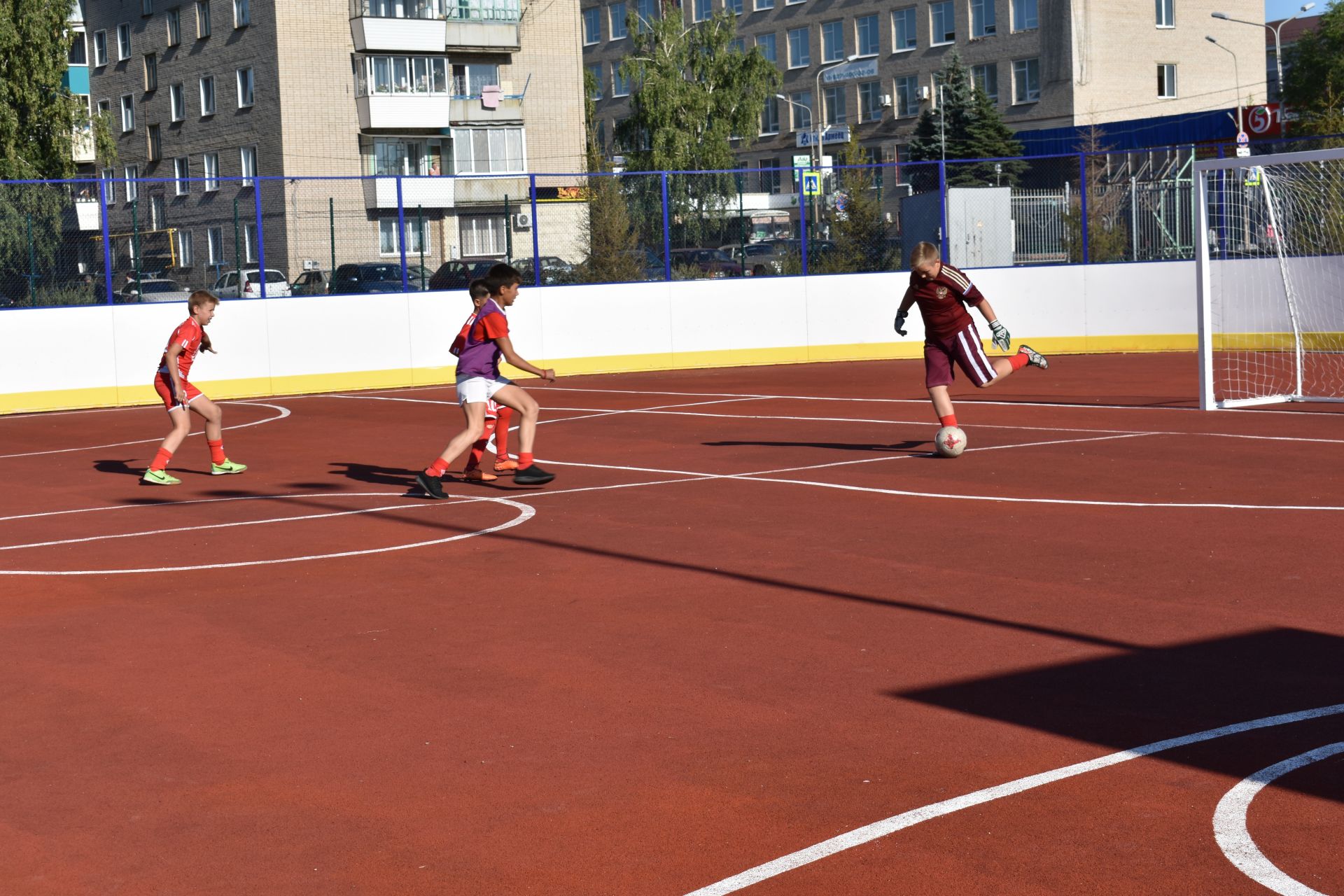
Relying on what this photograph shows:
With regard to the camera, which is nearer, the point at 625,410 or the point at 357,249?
the point at 625,410

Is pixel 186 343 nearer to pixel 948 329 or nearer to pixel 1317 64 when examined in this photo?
pixel 948 329

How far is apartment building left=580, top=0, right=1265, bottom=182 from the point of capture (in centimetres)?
7488

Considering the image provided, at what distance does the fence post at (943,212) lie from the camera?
28.6m

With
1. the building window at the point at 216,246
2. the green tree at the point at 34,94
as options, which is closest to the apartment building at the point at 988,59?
the green tree at the point at 34,94

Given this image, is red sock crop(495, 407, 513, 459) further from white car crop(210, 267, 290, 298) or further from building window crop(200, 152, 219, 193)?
building window crop(200, 152, 219, 193)

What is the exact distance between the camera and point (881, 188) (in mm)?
29188

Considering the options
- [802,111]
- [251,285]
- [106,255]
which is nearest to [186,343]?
[106,255]

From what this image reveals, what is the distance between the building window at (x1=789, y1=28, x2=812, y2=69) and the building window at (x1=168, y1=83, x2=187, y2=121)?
3626cm

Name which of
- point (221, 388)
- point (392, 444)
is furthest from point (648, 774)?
point (221, 388)

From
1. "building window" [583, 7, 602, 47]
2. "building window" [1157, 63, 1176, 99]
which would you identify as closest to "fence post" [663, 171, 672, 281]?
"building window" [1157, 63, 1176, 99]

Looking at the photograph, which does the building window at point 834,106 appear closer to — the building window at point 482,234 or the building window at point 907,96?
the building window at point 907,96

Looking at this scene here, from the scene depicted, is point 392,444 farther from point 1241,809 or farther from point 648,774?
point 1241,809

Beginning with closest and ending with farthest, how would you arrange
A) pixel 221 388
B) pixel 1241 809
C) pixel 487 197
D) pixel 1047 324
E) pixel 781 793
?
pixel 1241 809
pixel 781 793
pixel 221 388
pixel 1047 324
pixel 487 197

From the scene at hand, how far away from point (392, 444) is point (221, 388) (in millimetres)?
8429
